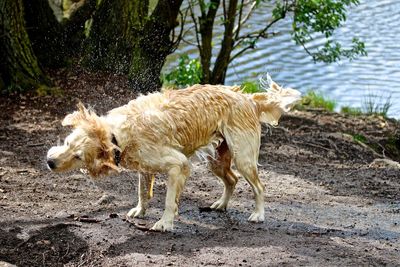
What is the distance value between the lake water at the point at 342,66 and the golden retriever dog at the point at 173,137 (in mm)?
8086

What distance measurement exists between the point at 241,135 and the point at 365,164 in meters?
4.25

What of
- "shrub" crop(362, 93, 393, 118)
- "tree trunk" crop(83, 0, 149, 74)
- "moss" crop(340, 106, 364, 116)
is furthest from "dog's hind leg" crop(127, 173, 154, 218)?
"shrub" crop(362, 93, 393, 118)

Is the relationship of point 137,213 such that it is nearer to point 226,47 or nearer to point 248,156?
point 248,156

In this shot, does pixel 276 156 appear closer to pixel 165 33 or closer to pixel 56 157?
pixel 165 33

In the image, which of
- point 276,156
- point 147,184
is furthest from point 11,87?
point 147,184

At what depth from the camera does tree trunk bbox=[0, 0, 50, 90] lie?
35.3ft

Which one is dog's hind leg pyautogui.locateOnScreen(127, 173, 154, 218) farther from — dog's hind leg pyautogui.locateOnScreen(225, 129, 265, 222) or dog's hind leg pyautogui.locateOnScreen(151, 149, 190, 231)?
dog's hind leg pyautogui.locateOnScreen(225, 129, 265, 222)

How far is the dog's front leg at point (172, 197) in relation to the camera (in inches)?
264

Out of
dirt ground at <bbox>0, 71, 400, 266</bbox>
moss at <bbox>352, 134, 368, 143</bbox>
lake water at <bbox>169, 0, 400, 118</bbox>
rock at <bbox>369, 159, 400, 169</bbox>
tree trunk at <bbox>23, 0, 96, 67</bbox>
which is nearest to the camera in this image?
dirt ground at <bbox>0, 71, 400, 266</bbox>

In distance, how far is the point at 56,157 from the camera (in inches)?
245

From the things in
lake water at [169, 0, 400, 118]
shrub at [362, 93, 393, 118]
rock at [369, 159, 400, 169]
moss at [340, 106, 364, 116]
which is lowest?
moss at [340, 106, 364, 116]

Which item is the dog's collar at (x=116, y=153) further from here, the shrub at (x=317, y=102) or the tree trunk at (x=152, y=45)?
the shrub at (x=317, y=102)

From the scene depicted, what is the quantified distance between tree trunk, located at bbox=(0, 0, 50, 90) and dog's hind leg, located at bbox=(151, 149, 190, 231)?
4857 mm

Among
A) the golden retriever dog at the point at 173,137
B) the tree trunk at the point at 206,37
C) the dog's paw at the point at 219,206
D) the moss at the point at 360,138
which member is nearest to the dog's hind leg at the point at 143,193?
the golden retriever dog at the point at 173,137
